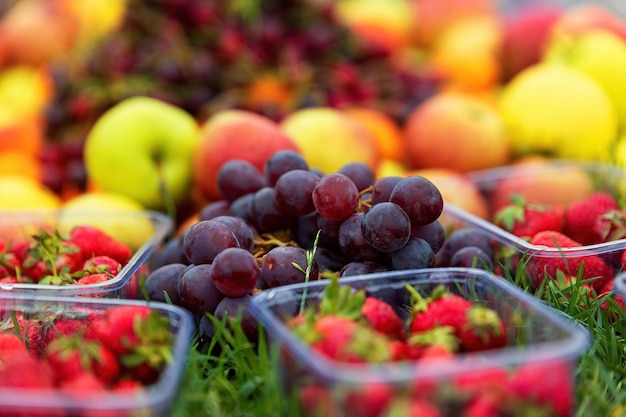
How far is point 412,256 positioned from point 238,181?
34 centimetres

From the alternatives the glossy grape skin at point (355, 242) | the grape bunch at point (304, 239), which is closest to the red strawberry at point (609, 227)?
the grape bunch at point (304, 239)

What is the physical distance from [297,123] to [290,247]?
67 cm

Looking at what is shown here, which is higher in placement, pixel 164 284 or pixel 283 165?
pixel 283 165

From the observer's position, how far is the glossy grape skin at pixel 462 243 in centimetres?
109

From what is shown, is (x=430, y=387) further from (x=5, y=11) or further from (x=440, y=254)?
(x=5, y=11)

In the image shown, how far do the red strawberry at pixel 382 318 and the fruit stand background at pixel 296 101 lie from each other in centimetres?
68

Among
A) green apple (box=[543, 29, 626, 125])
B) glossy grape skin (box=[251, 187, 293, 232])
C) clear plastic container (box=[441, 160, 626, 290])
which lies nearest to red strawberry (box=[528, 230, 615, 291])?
clear plastic container (box=[441, 160, 626, 290])

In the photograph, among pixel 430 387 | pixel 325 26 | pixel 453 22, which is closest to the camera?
pixel 430 387

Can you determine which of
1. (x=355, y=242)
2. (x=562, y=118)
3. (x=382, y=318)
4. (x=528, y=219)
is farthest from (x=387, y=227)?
(x=562, y=118)

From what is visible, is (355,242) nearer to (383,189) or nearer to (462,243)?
(383,189)

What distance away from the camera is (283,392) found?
70cm

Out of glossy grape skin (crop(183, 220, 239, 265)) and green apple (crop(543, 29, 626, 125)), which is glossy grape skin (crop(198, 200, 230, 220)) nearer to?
glossy grape skin (crop(183, 220, 239, 265))

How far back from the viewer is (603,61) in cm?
183

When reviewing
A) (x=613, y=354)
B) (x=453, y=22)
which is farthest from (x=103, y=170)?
(x=453, y=22)
